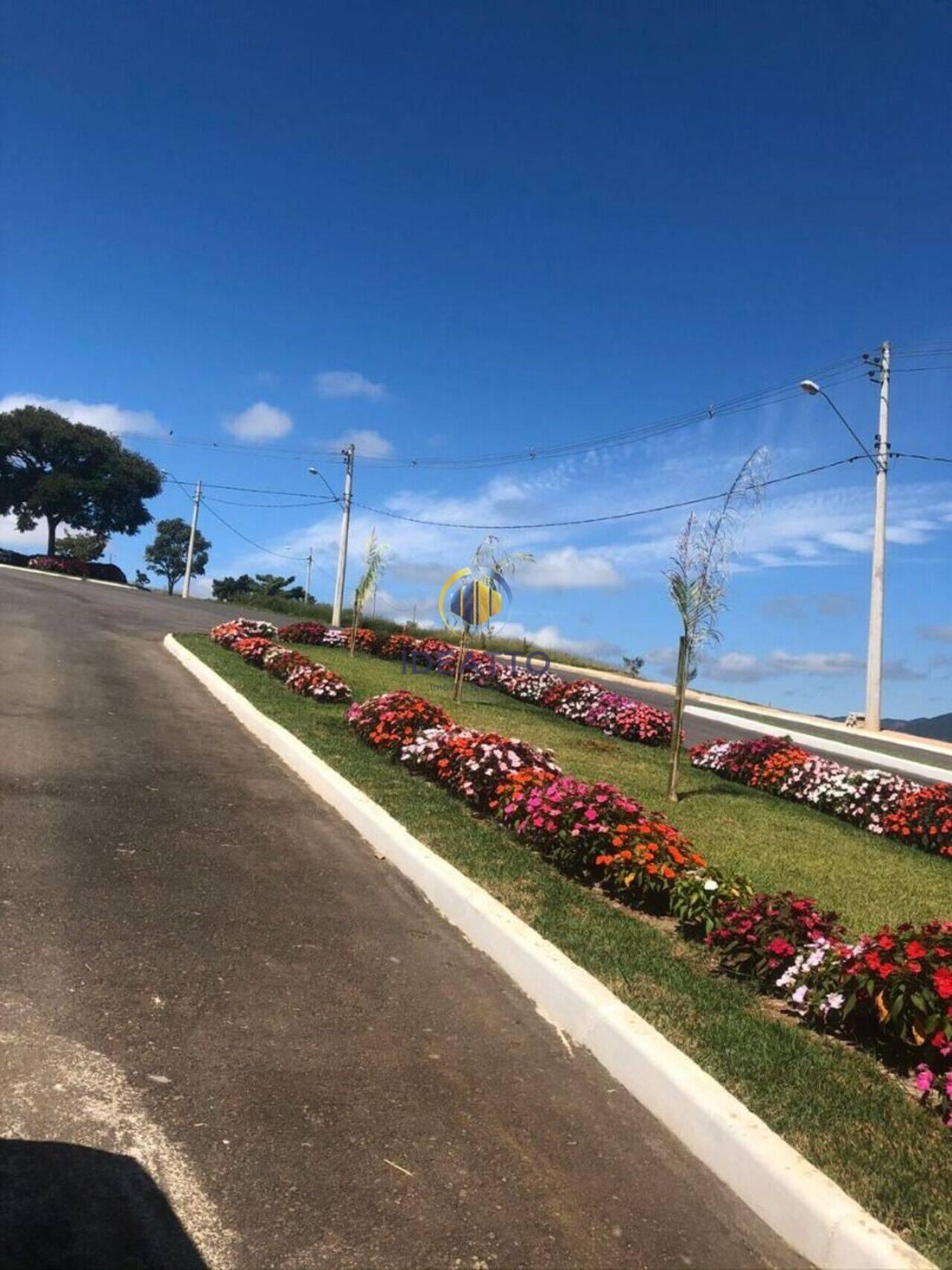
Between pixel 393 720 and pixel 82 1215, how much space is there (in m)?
7.65

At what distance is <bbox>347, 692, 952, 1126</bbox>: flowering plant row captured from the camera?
4035 millimetres

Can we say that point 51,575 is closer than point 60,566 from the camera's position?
Yes

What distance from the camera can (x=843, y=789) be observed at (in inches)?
448

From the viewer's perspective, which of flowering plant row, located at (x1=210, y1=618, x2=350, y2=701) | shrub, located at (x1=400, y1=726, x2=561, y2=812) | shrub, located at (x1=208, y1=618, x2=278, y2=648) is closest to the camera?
shrub, located at (x1=400, y1=726, x2=561, y2=812)

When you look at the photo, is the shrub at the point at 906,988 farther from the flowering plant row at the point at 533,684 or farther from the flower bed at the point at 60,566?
the flower bed at the point at 60,566

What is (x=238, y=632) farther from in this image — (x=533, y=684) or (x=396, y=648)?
(x=533, y=684)

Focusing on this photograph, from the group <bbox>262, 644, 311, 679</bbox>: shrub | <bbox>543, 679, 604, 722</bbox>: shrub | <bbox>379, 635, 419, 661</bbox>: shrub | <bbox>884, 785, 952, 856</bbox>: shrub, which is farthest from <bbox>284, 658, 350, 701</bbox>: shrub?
<bbox>379, 635, 419, 661</bbox>: shrub

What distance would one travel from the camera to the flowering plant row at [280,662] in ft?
45.0

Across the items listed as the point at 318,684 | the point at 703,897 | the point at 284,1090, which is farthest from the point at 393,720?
the point at 284,1090

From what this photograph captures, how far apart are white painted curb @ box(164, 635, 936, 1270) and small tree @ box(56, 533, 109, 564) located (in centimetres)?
5645

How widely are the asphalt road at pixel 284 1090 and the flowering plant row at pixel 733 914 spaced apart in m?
1.14

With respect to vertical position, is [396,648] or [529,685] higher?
[396,648]

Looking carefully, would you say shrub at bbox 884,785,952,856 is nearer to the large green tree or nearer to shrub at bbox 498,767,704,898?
shrub at bbox 498,767,704,898

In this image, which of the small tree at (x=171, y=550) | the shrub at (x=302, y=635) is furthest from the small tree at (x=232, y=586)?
the shrub at (x=302, y=635)
